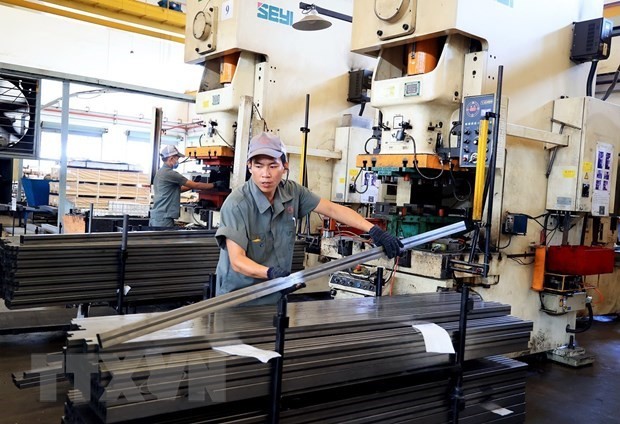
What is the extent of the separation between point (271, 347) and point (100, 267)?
2.07 m

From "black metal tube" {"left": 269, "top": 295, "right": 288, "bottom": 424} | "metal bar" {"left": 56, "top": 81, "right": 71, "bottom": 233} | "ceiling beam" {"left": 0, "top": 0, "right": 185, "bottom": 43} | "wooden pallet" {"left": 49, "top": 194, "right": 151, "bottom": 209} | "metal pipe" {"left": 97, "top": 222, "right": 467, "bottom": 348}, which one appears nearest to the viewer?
"metal pipe" {"left": 97, "top": 222, "right": 467, "bottom": 348}

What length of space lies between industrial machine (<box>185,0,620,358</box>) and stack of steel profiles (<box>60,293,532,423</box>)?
742 mm

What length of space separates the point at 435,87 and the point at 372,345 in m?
1.89

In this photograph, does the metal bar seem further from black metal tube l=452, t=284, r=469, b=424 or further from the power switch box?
black metal tube l=452, t=284, r=469, b=424

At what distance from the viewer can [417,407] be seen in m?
1.90

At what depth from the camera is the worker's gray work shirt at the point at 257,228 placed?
1.99 metres

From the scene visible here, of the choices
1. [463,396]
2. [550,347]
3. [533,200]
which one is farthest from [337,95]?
[463,396]

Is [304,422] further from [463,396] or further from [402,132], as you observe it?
[402,132]

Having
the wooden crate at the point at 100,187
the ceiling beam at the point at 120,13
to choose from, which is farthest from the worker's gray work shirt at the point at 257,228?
the wooden crate at the point at 100,187

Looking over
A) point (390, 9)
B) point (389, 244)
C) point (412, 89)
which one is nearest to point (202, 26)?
point (390, 9)

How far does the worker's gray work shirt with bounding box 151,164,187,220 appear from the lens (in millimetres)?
4535

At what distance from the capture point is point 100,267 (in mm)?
3279

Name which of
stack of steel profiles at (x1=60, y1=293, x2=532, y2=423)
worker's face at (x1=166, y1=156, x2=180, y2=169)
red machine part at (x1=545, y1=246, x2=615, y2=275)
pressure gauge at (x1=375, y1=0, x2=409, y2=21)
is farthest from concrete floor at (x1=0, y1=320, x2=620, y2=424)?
pressure gauge at (x1=375, y1=0, x2=409, y2=21)

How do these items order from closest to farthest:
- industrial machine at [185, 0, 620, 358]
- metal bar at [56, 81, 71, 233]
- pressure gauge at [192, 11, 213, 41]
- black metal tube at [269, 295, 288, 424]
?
black metal tube at [269, 295, 288, 424]
industrial machine at [185, 0, 620, 358]
pressure gauge at [192, 11, 213, 41]
metal bar at [56, 81, 71, 233]
